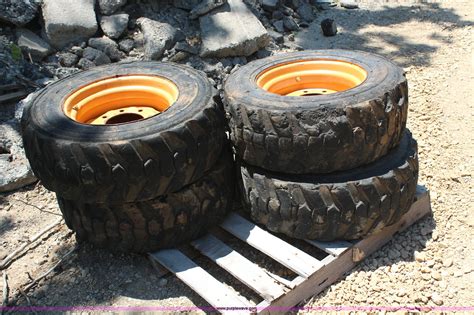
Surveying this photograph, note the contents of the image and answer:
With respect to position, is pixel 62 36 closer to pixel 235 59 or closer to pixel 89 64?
pixel 89 64

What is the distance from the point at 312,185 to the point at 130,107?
4.76 feet

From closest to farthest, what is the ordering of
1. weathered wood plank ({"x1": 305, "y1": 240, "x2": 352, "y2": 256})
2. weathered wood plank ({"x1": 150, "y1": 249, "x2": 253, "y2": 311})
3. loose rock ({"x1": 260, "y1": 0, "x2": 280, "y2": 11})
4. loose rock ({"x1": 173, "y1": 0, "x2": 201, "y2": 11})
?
weathered wood plank ({"x1": 150, "y1": 249, "x2": 253, "y2": 311})
weathered wood plank ({"x1": 305, "y1": 240, "x2": 352, "y2": 256})
loose rock ({"x1": 173, "y1": 0, "x2": 201, "y2": 11})
loose rock ({"x1": 260, "y1": 0, "x2": 280, "y2": 11})

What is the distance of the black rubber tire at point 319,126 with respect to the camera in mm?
2996

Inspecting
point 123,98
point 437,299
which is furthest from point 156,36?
point 437,299

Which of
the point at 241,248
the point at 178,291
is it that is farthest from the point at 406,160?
the point at 178,291

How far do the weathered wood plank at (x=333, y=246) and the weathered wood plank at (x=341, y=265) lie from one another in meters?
0.03

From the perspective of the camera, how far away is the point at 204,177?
3301 millimetres

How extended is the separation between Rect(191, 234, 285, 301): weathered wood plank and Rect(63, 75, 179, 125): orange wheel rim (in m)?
0.94

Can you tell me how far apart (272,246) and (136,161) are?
0.98 metres

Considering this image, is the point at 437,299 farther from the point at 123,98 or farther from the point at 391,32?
the point at 391,32

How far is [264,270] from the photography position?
3275mm

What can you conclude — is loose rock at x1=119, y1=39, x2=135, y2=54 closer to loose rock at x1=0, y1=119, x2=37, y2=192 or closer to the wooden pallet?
loose rock at x1=0, y1=119, x2=37, y2=192

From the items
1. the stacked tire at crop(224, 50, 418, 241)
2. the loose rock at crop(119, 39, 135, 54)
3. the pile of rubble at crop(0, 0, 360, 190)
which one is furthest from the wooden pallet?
the loose rock at crop(119, 39, 135, 54)

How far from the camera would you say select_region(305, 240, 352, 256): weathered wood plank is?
10.3 ft
